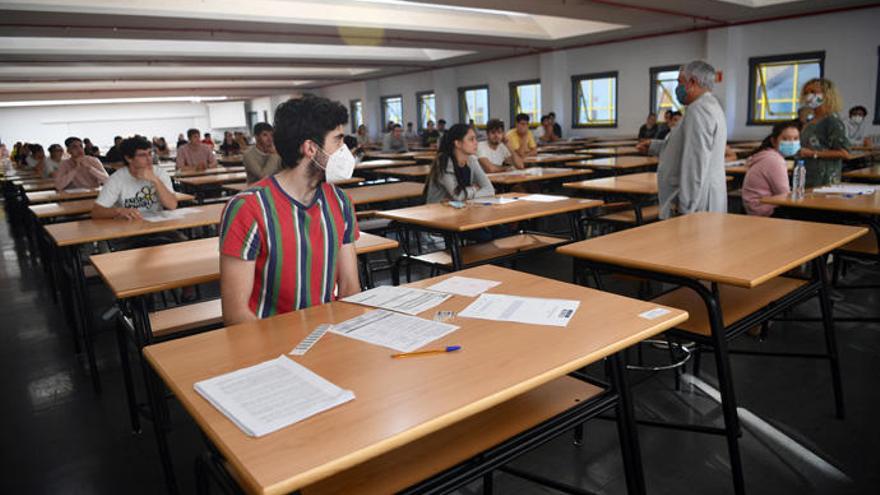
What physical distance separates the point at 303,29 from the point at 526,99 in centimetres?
674

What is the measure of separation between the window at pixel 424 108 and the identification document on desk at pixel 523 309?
50.1 ft

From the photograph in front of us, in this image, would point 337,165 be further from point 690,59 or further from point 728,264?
point 690,59

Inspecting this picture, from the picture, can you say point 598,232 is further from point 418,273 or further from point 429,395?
point 429,395

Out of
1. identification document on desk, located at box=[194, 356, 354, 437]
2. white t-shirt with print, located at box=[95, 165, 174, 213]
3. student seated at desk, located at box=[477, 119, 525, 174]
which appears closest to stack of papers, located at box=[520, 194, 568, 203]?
student seated at desk, located at box=[477, 119, 525, 174]

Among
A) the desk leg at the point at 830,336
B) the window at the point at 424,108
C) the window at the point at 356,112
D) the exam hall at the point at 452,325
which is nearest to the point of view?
the exam hall at the point at 452,325

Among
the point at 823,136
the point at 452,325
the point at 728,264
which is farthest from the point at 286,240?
the point at 823,136

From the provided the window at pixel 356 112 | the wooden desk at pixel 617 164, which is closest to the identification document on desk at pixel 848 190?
the wooden desk at pixel 617 164

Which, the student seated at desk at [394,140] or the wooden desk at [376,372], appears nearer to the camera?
the wooden desk at [376,372]

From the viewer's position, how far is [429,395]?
3.66ft

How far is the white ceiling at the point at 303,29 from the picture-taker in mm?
7211

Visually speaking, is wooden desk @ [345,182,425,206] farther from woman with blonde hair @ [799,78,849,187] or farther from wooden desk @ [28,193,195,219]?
woman with blonde hair @ [799,78,849,187]

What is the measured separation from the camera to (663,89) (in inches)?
436

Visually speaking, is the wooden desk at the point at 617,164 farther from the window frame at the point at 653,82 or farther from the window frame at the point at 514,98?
the window frame at the point at 514,98

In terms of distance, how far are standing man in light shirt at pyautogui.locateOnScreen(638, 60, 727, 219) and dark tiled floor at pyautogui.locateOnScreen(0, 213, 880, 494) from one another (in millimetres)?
793
